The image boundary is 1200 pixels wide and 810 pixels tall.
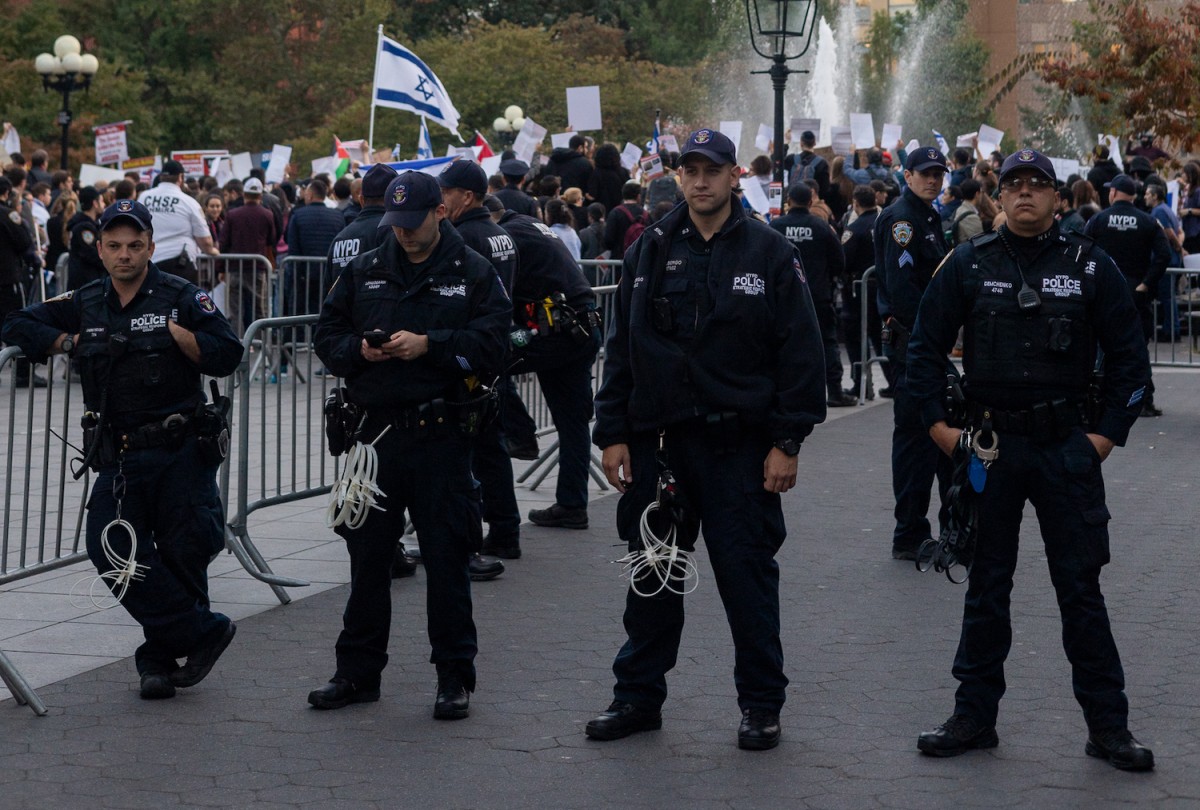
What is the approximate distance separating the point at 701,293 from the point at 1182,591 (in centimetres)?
366

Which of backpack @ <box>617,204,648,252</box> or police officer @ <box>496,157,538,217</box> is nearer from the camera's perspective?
police officer @ <box>496,157,538,217</box>

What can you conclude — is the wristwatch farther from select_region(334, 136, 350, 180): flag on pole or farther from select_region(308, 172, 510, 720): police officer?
Result: select_region(334, 136, 350, 180): flag on pole

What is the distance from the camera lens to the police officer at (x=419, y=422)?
20.9 ft

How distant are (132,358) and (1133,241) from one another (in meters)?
10.5

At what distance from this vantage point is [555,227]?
15633 mm

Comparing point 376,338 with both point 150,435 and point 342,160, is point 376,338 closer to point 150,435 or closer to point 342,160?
point 150,435

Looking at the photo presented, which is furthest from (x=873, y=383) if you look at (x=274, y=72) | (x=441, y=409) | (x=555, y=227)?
(x=274, y=72)

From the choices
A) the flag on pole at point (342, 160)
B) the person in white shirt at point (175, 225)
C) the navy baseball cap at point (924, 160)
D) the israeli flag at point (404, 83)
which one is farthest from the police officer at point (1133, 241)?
the flag on pole at point (342, 160)

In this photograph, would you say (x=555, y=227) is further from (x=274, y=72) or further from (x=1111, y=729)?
(x=274, y=72)

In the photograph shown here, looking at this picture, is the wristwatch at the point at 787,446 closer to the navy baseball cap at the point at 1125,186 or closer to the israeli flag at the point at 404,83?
the navy baseball cap at the point at 1125,186

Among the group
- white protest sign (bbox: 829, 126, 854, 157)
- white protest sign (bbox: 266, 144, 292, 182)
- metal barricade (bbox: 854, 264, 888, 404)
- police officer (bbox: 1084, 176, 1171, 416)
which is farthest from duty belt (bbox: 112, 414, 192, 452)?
white protest sign (bbox: 266, 144, 292, 182)

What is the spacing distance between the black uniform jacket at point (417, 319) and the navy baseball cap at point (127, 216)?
2.57 feet

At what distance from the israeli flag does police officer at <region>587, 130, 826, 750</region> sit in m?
12.5

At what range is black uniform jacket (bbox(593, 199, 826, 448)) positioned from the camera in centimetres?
584
